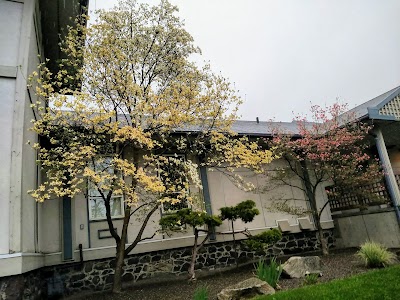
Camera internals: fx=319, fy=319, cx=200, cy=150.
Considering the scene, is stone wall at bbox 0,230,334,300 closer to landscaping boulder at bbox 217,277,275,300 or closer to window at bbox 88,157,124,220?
window at bbox 88,157,124,220

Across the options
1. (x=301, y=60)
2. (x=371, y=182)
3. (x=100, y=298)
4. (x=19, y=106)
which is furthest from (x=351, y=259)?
(x=301, y=60)

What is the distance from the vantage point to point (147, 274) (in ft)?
30.0

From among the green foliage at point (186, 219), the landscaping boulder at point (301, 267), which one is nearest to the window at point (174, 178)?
the green foliage at point (186, 219)

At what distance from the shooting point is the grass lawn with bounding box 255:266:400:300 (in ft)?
16.3

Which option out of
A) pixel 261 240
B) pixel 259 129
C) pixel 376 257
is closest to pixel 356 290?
pixel 376 257

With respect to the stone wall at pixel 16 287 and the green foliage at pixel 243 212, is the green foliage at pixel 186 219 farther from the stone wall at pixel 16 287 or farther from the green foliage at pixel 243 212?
the stone wall at pixel 16 287

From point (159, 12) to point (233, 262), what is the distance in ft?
25.5

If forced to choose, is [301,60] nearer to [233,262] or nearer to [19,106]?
[233,262]

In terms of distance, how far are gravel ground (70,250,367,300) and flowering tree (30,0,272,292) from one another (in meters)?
0.67

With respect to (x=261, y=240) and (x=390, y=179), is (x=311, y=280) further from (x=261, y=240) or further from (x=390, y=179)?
(x=390, y=179)

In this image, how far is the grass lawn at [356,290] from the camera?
4.98 m

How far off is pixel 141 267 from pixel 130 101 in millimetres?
4776

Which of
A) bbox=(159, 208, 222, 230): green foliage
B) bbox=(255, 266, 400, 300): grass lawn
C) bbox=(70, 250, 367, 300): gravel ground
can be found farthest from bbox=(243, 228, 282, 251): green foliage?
bbox=(255, 266, 400, 300): grass lawn

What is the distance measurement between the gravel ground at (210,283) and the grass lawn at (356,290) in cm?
84
